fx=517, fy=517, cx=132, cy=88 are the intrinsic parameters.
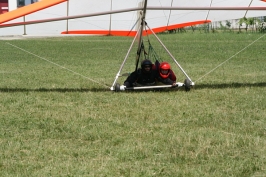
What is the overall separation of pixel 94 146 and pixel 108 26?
16.9 feet

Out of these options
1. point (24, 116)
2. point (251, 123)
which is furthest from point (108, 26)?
point (251, 123)

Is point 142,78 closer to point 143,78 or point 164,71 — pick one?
point 143,78

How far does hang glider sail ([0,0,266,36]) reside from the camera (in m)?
7.80

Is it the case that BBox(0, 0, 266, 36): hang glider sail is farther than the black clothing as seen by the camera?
No

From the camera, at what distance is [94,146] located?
5035 mm

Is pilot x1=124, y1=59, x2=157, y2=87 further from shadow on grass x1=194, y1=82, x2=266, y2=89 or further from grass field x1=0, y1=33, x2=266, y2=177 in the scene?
shadow on grass x1=194, y1=82, x2=266, y2=89

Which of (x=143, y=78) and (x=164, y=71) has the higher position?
(x=164, y=71)

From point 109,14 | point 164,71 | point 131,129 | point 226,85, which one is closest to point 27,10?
point 109,14

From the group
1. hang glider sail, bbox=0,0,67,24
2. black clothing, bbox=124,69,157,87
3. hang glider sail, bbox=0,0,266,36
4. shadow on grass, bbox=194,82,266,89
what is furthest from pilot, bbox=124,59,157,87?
hang glider sail, bbox=0,0,67,24

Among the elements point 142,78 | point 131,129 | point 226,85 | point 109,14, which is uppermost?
point 109,14

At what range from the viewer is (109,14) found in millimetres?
9227

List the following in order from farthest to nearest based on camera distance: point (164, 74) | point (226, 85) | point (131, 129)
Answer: point (226, 85) < point (164, 74) < point (131, 129)

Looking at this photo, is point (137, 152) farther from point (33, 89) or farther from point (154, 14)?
point (154, 14)

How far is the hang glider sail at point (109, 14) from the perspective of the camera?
25.6 feet
